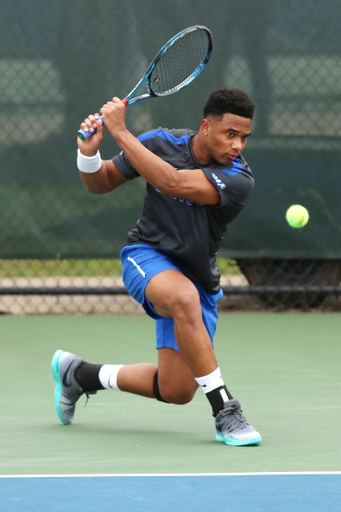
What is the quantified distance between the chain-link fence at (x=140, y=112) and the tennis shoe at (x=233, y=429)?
2805mm

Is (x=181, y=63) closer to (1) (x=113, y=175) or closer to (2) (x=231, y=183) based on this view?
(1) (x=113, y=175)

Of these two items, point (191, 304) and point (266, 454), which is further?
point (191, 304)

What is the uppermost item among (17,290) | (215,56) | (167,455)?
(215,56)

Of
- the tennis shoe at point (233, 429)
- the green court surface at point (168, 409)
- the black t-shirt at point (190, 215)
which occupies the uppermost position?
the black t-shirt at point (190, 215)

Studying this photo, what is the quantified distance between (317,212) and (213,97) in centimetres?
272

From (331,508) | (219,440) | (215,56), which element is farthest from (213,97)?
(215,56)

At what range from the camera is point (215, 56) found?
557 centimetres

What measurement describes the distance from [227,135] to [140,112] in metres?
2.65

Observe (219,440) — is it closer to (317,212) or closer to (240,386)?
(240,386)

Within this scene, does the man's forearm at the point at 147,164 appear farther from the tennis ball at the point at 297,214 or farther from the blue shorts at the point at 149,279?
the tennis ball at the point at 297,214

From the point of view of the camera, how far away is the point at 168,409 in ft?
11.0

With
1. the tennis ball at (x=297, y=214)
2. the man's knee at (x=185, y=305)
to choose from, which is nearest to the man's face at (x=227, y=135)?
the man's knee at (x=185, y=305)

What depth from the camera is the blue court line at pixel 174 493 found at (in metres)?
2.07

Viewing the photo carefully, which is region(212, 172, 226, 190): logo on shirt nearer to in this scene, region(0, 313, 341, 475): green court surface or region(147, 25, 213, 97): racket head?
region(147, 25, 213, 97): racket head
